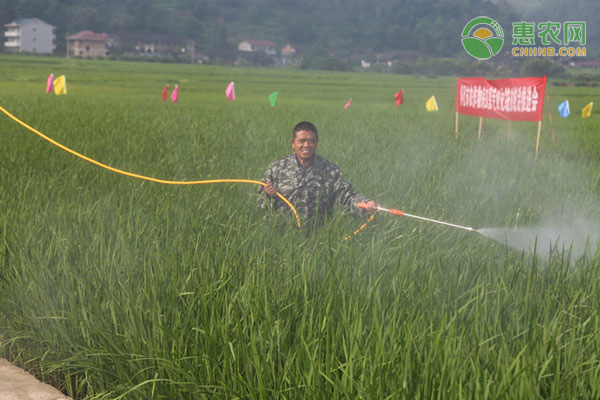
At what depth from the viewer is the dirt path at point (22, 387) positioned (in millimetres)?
2928

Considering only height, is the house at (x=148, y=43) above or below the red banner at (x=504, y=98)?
above

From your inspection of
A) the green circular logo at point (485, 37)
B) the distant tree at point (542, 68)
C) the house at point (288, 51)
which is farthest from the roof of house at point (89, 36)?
the green circular logo at point (485, 37)

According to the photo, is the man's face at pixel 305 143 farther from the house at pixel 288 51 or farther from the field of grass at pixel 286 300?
the house at pixel 288 51

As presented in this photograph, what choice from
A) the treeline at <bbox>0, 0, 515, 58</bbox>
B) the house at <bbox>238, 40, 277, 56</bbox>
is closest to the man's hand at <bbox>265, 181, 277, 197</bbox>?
the treeline at <bbox>0, 0, 515, 58</bbox>

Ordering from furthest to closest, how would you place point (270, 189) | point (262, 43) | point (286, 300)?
point (262, 43)
point (270, 189)
point (286, 300)

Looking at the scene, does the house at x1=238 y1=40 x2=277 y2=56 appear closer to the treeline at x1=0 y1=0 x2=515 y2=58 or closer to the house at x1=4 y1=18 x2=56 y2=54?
the treeline at x1=0 y1=0 x2=515 y2=58

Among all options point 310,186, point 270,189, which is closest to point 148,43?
point 310,186

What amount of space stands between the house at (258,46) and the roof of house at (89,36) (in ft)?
66.8

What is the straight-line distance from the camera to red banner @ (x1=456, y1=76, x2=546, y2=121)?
10914 millimetres

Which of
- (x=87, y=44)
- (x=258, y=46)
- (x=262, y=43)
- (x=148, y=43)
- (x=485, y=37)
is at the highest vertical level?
(x=262, y=43)

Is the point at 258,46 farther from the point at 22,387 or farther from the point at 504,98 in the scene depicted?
the point at 22,387

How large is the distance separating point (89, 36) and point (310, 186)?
107799 mm

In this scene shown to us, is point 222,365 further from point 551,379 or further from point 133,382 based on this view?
point 551,379

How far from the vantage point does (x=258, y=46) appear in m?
120
